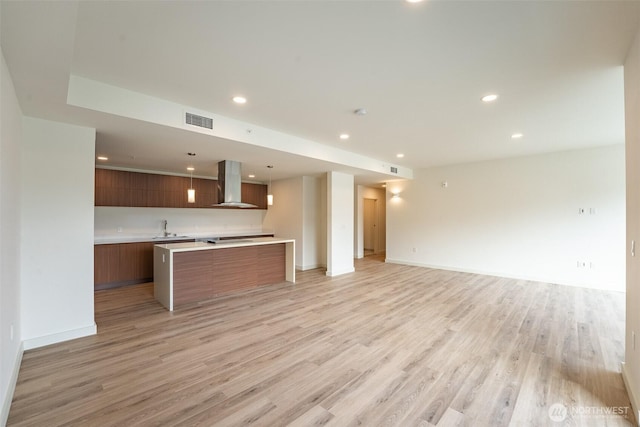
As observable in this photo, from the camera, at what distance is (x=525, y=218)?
5.89m

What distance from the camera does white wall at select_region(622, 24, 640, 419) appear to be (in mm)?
1899

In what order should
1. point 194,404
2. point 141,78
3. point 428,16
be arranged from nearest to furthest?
point 428,16, point 194,404, point 141,78

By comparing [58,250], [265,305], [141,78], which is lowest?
[265,305]

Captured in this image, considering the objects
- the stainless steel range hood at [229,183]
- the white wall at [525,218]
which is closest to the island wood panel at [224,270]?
the stainless steel range hood at [229,183]

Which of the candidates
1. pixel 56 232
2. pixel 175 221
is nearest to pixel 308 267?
pixel 175 221

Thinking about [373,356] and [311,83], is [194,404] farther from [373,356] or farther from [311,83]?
[311,83]

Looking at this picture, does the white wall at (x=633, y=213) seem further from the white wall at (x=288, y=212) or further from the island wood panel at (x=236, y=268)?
the white wall at (x=288, y=212)

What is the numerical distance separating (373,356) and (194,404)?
161 centimetres

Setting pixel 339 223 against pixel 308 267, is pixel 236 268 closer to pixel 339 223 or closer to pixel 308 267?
pixel 308 267

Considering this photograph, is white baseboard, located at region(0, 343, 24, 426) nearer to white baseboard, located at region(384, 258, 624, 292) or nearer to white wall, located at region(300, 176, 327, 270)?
white wall, located at region(300, 176, 327, 270)

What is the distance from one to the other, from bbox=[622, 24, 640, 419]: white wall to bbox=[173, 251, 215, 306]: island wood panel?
4.86m

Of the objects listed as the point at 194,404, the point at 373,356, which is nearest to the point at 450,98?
the point at 373,356

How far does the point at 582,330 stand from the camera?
3.32m

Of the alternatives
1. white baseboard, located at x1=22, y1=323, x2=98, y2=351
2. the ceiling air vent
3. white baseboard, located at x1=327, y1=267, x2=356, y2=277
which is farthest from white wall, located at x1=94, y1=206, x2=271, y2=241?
the ceiling air vent
